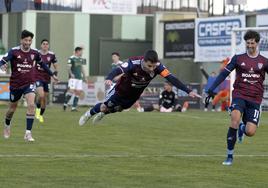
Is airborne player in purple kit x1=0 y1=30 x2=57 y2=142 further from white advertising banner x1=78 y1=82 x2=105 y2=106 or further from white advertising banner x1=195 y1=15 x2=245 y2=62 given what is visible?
white advertising banner x1=195 y1=15 x2=245 y2=62

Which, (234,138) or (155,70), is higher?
(155,70)

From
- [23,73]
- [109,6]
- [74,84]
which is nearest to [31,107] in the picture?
[23,73]

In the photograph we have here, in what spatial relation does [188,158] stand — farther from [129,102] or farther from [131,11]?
[131,11]

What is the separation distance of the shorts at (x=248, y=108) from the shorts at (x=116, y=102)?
2.76m

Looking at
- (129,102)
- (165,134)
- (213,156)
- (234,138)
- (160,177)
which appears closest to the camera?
(160,177)

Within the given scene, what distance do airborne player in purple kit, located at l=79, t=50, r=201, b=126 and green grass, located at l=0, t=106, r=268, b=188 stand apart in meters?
0.86

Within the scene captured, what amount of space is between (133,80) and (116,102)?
1.06 m

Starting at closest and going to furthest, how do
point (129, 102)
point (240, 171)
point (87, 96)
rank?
point (240, 171) → point (129, 102) → point (87, 96)

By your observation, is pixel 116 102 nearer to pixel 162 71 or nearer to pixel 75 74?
pixel 162 71

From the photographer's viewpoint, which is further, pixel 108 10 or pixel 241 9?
pixel 108 10

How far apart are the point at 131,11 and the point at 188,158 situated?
135 feet

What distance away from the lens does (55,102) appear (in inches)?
1795

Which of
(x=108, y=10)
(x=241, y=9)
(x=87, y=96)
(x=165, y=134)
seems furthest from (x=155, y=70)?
(x=108, y=10)

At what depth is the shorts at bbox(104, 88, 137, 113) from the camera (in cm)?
1711
